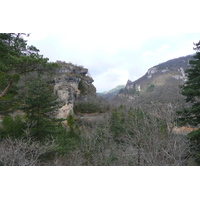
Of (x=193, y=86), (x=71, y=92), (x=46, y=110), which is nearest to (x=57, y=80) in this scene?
(x=71, y=92)

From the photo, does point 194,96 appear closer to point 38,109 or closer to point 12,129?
point 38,109

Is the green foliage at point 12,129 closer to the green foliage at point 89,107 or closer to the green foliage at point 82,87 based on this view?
the green foliage at point 89,107

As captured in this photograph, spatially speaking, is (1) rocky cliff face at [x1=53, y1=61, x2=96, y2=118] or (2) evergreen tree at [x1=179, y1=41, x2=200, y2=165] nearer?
(2) evergreen tree at [x1=179, y1=41, x2=200, y2=165]

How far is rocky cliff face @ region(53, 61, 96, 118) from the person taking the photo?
1144 inches

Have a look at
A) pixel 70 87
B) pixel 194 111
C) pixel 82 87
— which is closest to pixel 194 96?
pixel 194 111

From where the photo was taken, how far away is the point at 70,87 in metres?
30.6

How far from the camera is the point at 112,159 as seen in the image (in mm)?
12398

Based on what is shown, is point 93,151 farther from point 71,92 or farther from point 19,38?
point 71,92

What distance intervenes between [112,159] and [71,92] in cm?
2110

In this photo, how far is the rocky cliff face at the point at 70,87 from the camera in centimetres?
2906

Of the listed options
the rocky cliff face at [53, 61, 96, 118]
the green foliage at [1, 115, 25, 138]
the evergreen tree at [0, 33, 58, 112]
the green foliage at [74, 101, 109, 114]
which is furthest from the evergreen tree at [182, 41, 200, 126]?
the green foliage at [74, 101, 109, 114]

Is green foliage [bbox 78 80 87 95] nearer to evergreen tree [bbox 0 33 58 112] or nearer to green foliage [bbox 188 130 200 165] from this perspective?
evergreen tree [bbox 0 33 58 112]

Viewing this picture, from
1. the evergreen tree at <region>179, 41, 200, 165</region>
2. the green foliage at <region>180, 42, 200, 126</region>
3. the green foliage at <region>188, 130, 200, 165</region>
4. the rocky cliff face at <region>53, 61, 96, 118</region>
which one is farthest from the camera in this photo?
the rocky cliff face at <region>53, 61, 96, 118</region>

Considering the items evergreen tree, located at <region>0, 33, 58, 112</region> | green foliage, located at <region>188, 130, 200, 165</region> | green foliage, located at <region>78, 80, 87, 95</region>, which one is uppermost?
green foliage, located at <region>78, 80, 87, 95</region>
